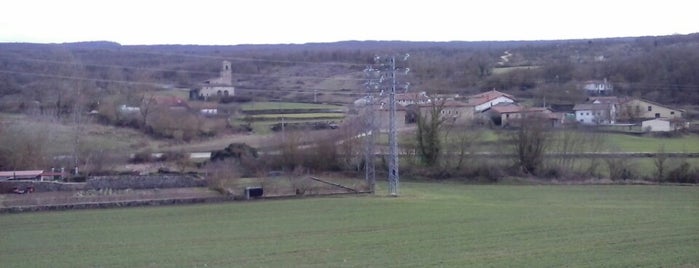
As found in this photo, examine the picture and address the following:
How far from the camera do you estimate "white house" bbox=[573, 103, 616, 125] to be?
167ft

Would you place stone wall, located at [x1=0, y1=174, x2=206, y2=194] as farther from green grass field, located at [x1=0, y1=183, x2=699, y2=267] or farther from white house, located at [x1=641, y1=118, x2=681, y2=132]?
white house, located at [x1=641, y1=118, x2=681, y2=132]

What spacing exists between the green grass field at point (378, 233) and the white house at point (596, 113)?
21412mm

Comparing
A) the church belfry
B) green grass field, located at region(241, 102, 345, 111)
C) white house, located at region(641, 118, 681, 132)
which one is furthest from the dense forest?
white house, located at region(641, 118, 681, 132)

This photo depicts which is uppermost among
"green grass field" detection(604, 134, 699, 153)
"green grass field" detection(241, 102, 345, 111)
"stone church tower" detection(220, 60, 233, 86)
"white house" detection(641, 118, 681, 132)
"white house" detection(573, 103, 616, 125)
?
"stone church tower" detection(220, 60, 233, 86)

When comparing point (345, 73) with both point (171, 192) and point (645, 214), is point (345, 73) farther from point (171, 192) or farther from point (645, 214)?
point (645, 214)

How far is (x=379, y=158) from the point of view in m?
39.6

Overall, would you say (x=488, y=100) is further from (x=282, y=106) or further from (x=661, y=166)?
(x=661, y=166)

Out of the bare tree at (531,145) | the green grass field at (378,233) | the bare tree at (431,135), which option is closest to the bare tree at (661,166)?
the green grass field at (378,233)

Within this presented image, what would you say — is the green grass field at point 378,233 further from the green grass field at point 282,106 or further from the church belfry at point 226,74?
the church belfry at point 226,74

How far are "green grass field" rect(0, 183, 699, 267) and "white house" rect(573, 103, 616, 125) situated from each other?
21.4 metres

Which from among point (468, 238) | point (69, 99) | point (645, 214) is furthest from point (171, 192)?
point (69, 99)

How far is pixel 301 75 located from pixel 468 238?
4753 cm

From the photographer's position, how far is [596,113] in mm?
51938

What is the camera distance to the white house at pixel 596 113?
51000 mm
